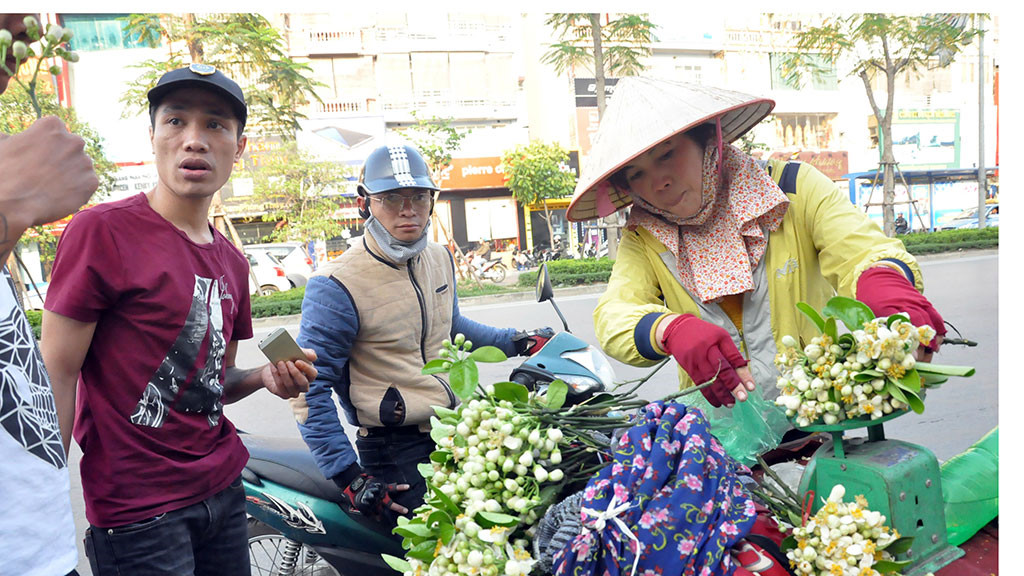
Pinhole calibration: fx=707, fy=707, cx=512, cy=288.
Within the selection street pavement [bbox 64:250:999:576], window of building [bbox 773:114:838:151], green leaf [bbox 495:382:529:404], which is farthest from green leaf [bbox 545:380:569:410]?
window of building [bbox 773:114:838:151]

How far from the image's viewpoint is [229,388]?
1794 mm

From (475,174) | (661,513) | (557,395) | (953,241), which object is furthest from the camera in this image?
(475,174)

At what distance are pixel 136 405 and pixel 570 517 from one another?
3.17 feet

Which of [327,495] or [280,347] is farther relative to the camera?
[327,495]

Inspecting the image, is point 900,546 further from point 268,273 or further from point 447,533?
point 268,273

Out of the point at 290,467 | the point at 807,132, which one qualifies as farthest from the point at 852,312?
the point at 807,132

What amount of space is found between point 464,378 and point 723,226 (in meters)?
0.80

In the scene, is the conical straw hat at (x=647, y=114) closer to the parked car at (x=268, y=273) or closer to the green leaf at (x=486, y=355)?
the green leaf at (x=486, y=355)

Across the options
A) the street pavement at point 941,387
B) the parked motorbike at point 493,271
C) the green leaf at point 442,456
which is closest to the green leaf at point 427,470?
the green leaf at point 442,456

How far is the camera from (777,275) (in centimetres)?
162

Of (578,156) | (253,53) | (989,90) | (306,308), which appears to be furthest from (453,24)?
(306,308)

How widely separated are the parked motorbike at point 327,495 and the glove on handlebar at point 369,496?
20cm

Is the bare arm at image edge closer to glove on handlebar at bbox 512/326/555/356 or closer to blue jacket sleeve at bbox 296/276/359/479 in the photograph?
blue jacket sleeve at bbox 296/276/359/479

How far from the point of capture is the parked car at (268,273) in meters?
14.2
